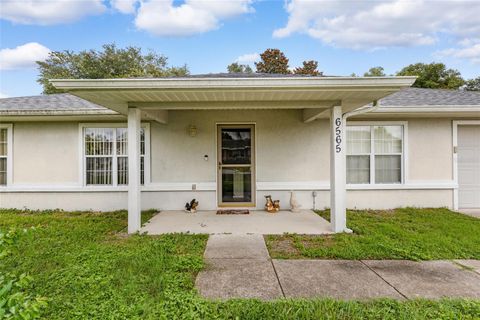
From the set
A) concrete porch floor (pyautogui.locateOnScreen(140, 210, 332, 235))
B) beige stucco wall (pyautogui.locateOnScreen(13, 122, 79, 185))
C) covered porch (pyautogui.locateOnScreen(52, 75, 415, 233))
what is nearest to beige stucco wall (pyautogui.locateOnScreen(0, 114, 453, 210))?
beige stucco wall (pyautogui.locateOnScreen(13, 122, 79, 185))

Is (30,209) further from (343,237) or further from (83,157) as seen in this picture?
(343,237)

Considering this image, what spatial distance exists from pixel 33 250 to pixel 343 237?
521 centimetres

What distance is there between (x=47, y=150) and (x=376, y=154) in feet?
30.2

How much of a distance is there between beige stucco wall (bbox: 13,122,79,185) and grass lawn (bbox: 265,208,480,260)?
597 cm

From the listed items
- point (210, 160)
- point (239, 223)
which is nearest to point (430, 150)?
point (239, 223)

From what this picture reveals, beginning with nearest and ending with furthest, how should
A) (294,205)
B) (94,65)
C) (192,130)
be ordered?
1. (294,205)
2. (192,130)
3. (94,65)

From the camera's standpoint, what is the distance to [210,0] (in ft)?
42.8

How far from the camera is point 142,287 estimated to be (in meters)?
2.96

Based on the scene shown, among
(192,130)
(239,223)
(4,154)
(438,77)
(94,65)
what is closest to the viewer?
(239,223)

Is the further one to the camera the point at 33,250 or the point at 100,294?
the point at 33,250

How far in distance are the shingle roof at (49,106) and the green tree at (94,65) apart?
17.9 metres

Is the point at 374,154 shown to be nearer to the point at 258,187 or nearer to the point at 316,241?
the point at 258,187

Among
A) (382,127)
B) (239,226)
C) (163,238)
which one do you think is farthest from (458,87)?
(163,238)

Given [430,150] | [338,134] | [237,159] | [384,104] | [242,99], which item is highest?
[384,104]
